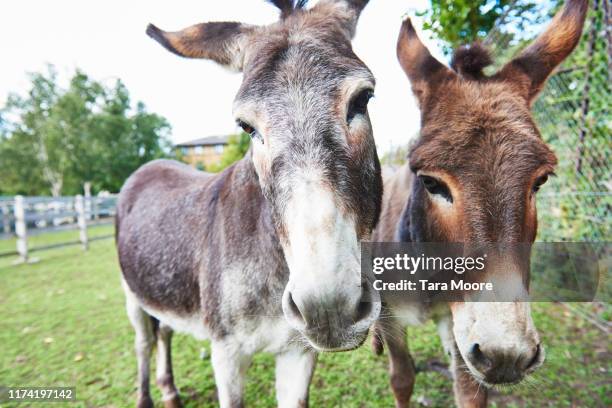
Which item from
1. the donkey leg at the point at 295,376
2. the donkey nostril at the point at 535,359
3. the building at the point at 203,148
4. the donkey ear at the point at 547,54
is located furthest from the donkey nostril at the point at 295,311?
the building at the point at 203,148

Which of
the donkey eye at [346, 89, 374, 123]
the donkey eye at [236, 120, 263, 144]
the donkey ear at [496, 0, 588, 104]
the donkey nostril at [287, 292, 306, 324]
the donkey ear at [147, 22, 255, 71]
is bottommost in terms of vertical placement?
the donkey nostril at [287, 292, 306, 324]

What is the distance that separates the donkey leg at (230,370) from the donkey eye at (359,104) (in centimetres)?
149

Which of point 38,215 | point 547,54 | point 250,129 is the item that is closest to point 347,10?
point 250,129

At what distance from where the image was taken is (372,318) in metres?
1.10

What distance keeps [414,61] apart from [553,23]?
0.79 metres

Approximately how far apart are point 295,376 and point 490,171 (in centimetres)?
174

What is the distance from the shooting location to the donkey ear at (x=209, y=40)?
1.85 metres

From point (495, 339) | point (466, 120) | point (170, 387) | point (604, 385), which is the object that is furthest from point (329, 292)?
point (604, 385)

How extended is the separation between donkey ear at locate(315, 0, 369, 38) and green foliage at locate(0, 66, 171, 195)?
36.1 meters

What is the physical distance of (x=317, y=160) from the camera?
3.87 ft

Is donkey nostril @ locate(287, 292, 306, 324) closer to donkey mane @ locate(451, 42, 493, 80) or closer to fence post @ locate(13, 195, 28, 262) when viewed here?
donkey mane @ locate(451, 42, 493, 80)

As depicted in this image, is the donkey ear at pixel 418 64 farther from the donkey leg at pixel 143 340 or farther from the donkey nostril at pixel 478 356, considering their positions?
the donkey leg at pixel 143 340

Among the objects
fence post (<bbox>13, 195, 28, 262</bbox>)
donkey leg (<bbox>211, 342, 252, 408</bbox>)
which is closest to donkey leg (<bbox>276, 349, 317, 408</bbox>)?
donkey leg (<bbox>211, 342, 252, 408</bbox>)

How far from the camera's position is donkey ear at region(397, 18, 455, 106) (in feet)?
6.26
